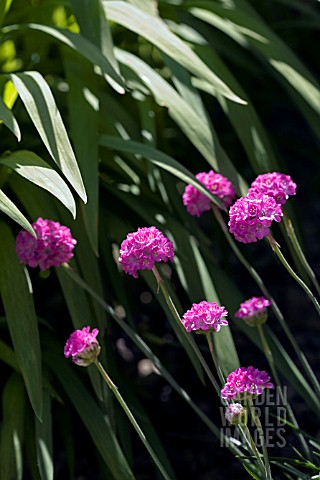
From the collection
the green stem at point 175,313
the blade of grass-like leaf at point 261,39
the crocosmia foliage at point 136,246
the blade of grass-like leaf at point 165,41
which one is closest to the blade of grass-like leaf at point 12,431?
the crocosmia foliage at point 136,246

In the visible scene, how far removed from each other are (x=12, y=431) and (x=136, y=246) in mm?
457

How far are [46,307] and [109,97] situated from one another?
423 mm

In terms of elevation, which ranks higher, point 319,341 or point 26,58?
point 26,58

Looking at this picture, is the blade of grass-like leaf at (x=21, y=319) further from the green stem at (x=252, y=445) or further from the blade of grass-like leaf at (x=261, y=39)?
the blade of grass-like leaf at (x=261, y=39)

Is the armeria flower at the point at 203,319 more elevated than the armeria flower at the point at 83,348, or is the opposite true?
the armeria flower at the point at 203,319

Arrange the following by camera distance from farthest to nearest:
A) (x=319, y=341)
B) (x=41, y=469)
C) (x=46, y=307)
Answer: (x=319, y=341) → (x=46, y=307) → (x=41, y=469)

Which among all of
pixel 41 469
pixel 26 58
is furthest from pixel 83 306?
pixel 26 58

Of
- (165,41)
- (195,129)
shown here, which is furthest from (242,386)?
(165,41)

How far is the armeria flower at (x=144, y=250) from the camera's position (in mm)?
923

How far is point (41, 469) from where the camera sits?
112 centimetres

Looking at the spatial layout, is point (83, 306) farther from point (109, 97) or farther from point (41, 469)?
point (109, 97)

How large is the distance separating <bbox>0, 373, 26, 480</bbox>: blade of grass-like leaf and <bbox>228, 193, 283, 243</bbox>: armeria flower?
506mm

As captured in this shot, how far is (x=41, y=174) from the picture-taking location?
→ 110 centimetres

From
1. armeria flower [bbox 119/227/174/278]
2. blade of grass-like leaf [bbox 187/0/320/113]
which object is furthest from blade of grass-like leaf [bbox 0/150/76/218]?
blade of grass-like leaf [bbox 187/0/320/113]
